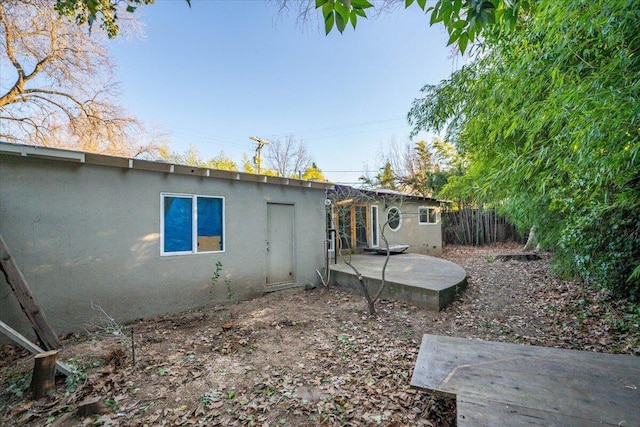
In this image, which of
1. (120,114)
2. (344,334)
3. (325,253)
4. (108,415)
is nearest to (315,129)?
(120,114)

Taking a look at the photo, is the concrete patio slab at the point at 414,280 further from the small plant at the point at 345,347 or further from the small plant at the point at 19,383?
the small plant at the point at 19,383

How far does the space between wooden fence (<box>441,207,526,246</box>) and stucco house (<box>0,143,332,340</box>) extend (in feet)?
35.6

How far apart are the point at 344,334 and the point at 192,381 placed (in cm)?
203

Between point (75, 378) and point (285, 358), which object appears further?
point (285, 358)

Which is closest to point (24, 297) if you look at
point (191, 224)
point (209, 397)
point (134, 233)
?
point (134, 233)

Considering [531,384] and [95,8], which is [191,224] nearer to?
[95,8]

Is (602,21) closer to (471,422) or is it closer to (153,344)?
(471,422)

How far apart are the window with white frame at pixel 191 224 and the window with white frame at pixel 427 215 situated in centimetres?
913

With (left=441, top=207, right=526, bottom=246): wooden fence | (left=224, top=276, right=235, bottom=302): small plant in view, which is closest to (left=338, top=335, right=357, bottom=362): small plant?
(left=224, top=276, right=235, bottom=302): small plant

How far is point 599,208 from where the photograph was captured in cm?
331

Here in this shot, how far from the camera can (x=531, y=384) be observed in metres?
1.73

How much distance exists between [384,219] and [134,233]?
321 inches

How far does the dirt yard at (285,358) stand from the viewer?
7.65 feet

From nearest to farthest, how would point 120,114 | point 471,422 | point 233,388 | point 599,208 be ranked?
point 471,422, point 233,388, point 599,208, point 120,114
